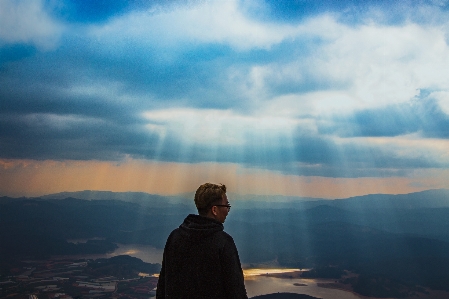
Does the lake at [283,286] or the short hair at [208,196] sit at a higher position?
the short hair at [208,196]

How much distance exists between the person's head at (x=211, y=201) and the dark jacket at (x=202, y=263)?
5 centimetres

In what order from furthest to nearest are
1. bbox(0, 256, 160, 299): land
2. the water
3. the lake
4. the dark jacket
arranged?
the water < the lake < bbox(0, 256, 160, 299): land < the dark jacket

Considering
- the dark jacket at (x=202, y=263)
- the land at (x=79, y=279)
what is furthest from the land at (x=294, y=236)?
the dark jacket at (x=202, y=263)

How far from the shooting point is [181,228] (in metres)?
2.61

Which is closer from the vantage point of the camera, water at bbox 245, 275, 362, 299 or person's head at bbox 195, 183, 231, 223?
person's head at bbox 195, 183, 231, 223

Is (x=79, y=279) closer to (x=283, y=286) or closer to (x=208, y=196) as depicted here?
(x=283, y=286)

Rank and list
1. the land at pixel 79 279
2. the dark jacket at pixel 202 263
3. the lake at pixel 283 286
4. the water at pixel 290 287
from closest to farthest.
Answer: the dark jacket at pixel 202 263 < the land at pixel 79 279 < the lake at pixel 283 286 < the water at pixel 290 287

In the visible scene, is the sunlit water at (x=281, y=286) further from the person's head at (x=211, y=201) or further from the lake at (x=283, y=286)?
the person's head at (x=211, y=201)

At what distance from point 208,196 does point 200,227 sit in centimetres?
19

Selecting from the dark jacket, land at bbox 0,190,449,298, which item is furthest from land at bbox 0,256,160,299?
the dark jacket

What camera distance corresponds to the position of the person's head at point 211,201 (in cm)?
256

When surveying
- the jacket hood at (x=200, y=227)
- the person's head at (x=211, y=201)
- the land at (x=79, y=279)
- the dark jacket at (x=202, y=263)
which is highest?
the person's head at (x=211, y=201)

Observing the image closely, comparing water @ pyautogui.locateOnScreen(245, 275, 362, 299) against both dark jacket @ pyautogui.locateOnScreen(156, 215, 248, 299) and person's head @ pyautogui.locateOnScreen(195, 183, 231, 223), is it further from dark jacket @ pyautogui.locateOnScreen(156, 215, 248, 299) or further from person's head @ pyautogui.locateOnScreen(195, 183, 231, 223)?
person's head @ pyautogui.locateOnScreen(195, 183, 231, 223)

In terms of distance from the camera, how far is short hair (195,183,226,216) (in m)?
2.56
